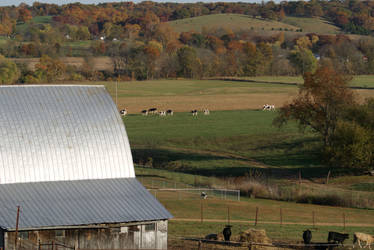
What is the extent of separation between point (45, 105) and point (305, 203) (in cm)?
2616

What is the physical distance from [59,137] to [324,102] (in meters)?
49.9

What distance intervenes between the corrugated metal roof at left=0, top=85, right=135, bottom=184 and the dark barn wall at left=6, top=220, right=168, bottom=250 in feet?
11.5

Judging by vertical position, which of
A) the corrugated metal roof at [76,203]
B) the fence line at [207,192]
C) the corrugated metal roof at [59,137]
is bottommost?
the fence line at [207,192]

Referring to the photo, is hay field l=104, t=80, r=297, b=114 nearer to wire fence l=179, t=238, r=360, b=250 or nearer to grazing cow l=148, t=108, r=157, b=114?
grazing cow l=148, t=108, r=157, b=114

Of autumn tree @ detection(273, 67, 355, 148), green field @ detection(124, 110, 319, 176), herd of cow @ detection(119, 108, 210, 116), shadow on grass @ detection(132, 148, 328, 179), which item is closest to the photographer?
shadow on grass @ detection(132, 148, 328, 179)

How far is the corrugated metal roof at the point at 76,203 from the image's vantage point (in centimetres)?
3334

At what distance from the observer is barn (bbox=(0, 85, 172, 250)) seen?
33.6m

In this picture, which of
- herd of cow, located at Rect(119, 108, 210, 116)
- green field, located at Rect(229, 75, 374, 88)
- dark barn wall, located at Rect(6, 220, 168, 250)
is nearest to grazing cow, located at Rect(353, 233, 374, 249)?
dark barn wall, located at Rect(6, 220, 168, 250)

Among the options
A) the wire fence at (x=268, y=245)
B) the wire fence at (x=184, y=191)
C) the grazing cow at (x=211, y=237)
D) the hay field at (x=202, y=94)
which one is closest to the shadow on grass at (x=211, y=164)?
the wire fence at (x=184, y=191)

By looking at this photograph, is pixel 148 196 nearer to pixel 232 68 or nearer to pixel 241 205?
pixel 241 205

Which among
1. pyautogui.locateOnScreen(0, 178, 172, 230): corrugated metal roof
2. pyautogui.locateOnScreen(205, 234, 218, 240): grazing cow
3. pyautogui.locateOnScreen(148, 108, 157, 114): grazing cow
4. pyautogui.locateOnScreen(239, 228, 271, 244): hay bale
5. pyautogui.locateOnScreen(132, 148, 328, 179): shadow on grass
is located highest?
pyautogui.locateOnScreen(0, 178, 172, 230): corrugated metal roof

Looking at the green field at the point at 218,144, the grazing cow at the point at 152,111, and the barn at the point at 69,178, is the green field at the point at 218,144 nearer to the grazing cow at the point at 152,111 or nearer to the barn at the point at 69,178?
the grazing cow at the point at 152,111

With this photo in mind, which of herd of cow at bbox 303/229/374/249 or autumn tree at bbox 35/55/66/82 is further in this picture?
autumn tree at bbox 35/55/66/82

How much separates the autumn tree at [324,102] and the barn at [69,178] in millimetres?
45674
